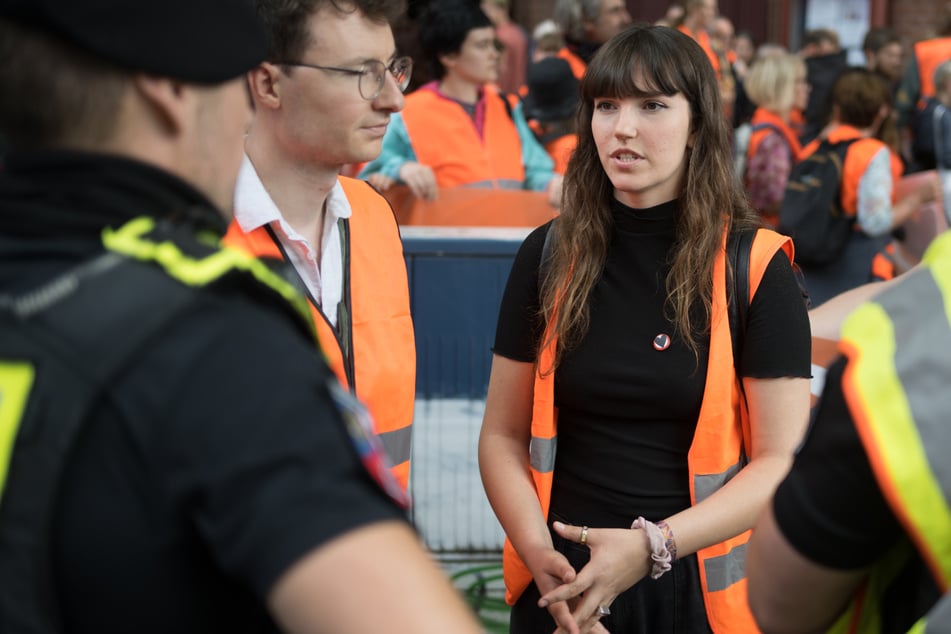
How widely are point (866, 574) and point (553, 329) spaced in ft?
3.89

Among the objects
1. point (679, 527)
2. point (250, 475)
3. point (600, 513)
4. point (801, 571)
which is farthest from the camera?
point (600, 513)

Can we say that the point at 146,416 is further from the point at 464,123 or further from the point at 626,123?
the point at 464,123

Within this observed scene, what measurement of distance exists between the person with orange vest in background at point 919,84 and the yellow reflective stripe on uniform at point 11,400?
350 inches

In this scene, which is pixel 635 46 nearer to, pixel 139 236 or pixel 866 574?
pixel 866 574

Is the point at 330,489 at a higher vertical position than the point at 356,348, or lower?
higher

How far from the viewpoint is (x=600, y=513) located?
8.14ft

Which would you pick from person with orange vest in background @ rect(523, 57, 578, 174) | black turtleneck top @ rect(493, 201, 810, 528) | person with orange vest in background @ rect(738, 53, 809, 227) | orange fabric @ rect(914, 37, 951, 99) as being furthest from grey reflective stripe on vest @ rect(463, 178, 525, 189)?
orange fabric @ rect(914, 37, 951, 99)

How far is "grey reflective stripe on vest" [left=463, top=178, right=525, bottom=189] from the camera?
17.7 feet

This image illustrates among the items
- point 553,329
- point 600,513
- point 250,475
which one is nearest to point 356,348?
point 553,329

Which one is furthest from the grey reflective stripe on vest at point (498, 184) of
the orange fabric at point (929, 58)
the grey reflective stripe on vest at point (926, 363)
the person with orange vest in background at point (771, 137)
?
the orange fabric at point (929, 58)

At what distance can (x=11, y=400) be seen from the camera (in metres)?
1.05

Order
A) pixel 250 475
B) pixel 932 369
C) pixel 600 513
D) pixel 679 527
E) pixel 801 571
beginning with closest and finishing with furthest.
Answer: pixel 250 475
pixel 932 369
pixel 801 571
pixel 679 527
pixel 600 513

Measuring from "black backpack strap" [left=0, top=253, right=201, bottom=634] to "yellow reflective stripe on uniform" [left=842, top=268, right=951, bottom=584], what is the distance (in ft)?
2.35

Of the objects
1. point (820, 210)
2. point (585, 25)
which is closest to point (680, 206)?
point (820, 210)
